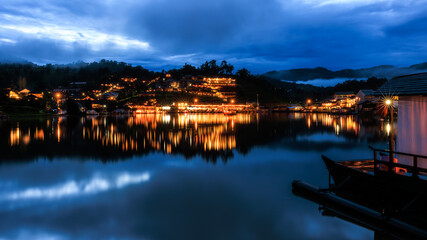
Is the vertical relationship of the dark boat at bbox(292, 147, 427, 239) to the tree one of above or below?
below

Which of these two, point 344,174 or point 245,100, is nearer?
point 344,174

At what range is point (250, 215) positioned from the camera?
352 inches

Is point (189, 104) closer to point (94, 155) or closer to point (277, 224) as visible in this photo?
point (94, 155)

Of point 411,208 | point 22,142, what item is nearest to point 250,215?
point 411,208

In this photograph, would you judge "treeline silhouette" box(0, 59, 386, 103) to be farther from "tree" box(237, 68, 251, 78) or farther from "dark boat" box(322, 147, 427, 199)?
"dark boat" box(322, 147, 427, 199)

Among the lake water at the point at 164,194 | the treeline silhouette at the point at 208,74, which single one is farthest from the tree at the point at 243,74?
the lake water at the point at 164,194

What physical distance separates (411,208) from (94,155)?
682 inches

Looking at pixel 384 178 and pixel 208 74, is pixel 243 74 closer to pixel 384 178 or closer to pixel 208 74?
pixel 208 74

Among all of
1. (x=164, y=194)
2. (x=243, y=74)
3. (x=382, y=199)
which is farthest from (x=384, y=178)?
(x=243, y=74)

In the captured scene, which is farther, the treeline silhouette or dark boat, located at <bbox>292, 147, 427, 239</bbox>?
the treeline silhouette

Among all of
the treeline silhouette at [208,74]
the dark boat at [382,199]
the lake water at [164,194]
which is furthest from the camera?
the treeline silhouette at [208,74]

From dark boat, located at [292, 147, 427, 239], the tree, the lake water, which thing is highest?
the tree

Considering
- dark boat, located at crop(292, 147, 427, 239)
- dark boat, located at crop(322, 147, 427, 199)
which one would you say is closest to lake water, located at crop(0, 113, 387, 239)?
dark boat, located at crop(292, 147, 427, 239)

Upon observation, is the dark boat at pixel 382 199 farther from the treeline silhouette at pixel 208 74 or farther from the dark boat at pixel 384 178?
the treeline silhouette at pixel 208 74
